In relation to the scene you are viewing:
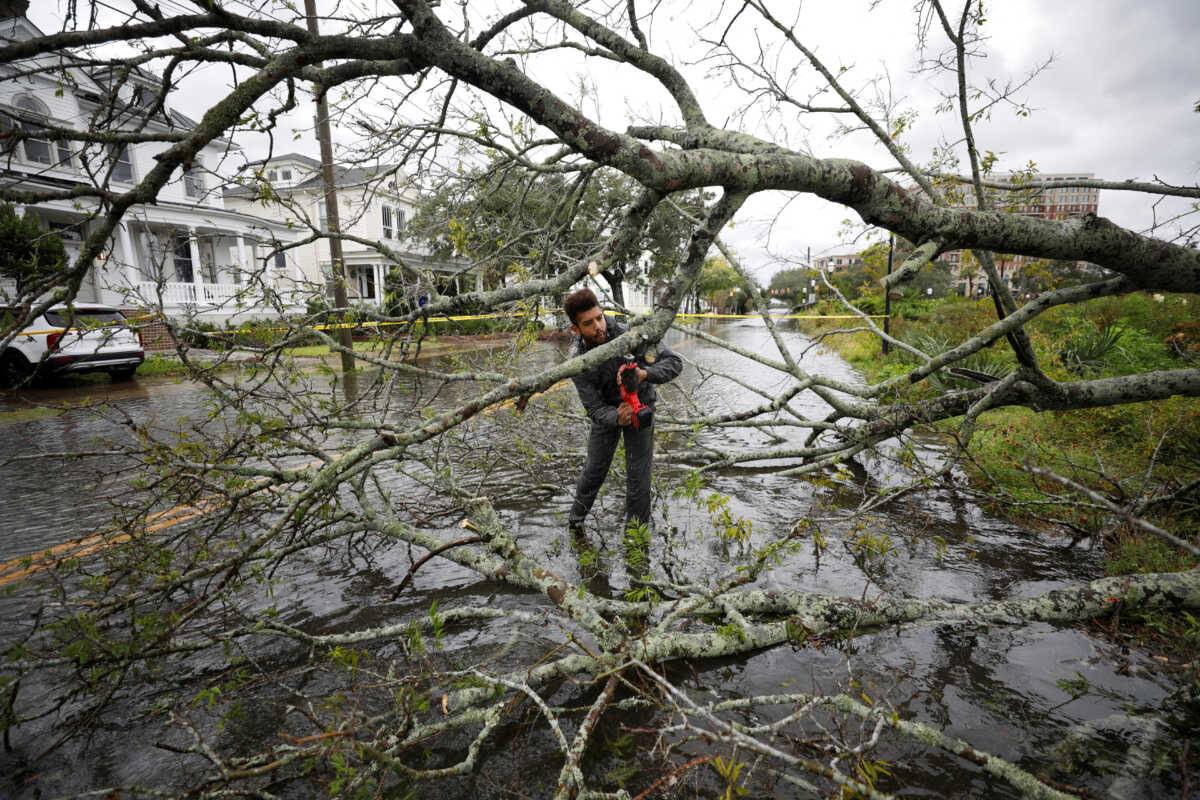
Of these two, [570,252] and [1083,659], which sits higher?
[570,252]

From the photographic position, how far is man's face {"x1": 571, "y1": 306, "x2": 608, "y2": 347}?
13.6 feet

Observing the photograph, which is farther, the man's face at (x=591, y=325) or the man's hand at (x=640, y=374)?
the man's hand at (x=640, y=374)

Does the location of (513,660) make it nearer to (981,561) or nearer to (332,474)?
(332,474)

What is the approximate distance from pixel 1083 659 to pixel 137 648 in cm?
497

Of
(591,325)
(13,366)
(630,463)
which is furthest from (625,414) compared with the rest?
(13,366)

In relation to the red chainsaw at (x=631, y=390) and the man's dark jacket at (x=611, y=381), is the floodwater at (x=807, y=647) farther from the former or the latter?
the man's dark jacket at (x=611, y=381)

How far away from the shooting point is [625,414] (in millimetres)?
4348

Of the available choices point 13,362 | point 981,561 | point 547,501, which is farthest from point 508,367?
point 13,362

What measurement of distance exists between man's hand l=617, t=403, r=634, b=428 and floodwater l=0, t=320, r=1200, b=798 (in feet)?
3.33

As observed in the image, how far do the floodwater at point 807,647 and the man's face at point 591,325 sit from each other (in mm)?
1671

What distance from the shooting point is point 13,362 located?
1149cm

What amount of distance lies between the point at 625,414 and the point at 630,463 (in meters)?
0.53

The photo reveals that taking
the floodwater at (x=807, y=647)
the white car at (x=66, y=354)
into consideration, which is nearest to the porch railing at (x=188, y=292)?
the white car at (x=66, y=354)

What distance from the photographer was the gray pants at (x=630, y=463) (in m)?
4.62
